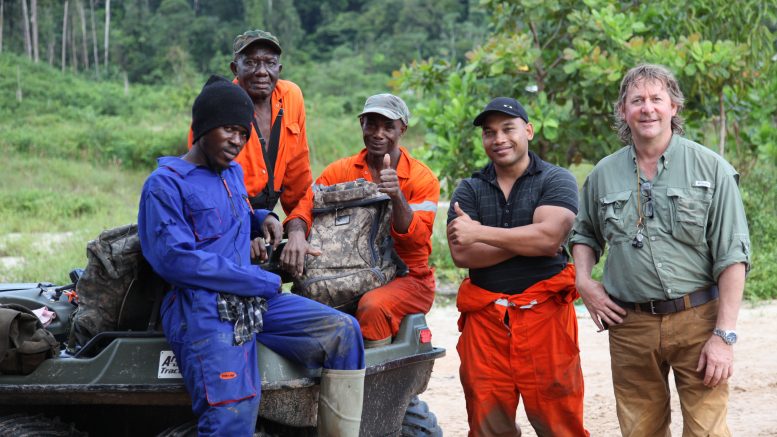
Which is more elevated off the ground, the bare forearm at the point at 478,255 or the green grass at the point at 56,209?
the bare forearm at the point at 478,255

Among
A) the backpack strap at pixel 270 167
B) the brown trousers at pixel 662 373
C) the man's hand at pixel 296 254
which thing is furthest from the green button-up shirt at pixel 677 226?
the backpack strap at pixel 270 167

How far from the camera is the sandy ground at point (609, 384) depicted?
5.88 meters

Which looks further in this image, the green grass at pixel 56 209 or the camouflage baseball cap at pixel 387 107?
the green grass at pixel 56 209

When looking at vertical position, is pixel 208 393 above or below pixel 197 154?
below

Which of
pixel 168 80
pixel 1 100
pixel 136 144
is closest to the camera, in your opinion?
pixel 136 144

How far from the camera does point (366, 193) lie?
4.43 metres

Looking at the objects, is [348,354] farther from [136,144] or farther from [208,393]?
[136,144]

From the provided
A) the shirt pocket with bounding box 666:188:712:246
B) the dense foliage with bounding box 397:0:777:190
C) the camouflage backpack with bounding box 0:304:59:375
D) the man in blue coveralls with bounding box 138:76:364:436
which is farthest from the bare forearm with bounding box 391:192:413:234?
the dense foliage with bounding box 397:0:777:190

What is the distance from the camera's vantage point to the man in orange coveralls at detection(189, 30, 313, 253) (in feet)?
15.9

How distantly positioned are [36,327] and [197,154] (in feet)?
2.98

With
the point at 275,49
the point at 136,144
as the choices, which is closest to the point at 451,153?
the point at 275,49

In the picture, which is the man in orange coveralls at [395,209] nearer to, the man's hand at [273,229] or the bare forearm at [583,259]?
the man's hand at [273,229]

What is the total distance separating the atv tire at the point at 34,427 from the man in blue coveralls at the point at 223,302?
0.68 metres

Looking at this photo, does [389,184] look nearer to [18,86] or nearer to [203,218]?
[203,218]
